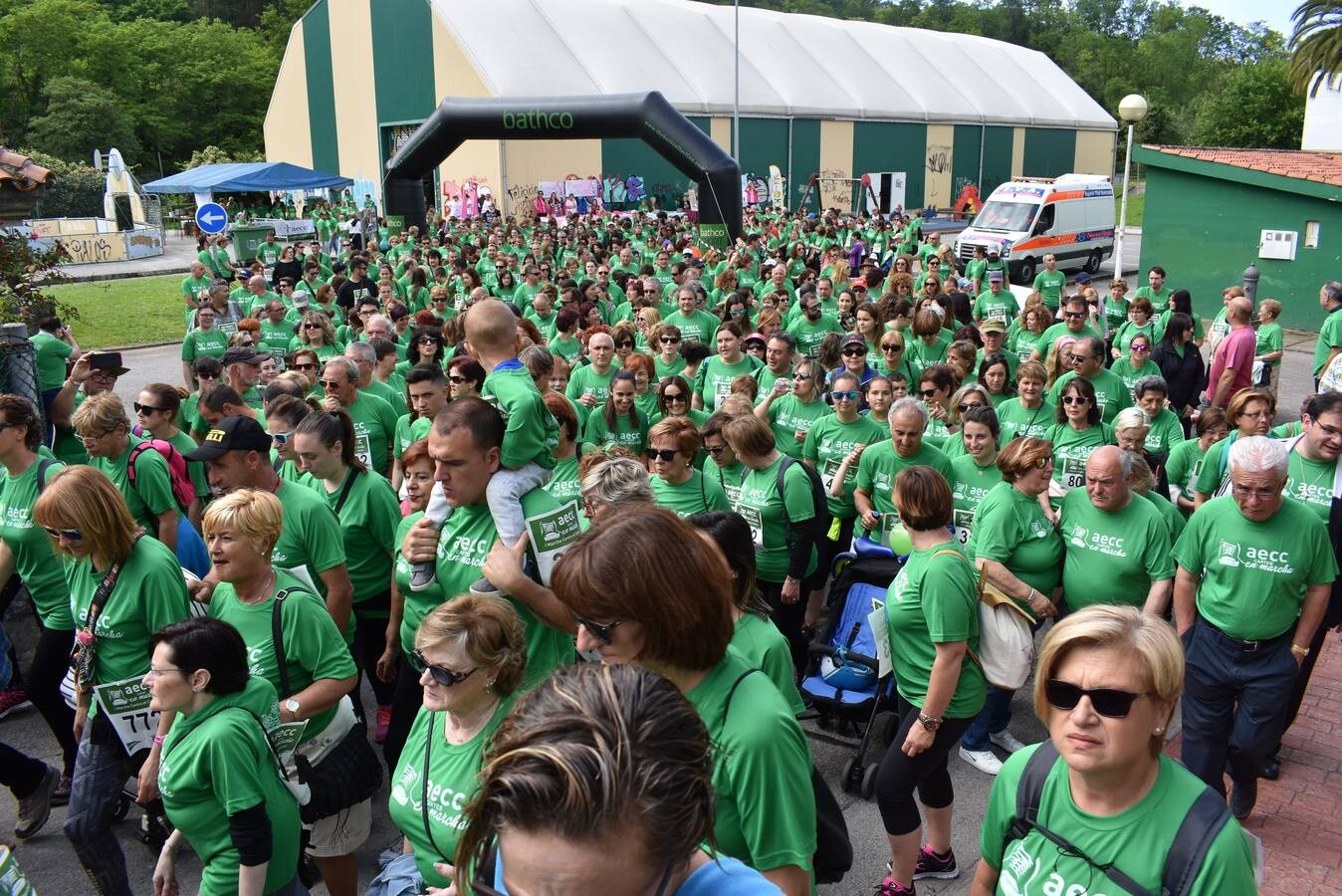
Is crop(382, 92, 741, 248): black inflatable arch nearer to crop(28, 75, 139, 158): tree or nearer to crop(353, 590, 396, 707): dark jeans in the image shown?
crop(353, 590, 396, 707): dark jeans

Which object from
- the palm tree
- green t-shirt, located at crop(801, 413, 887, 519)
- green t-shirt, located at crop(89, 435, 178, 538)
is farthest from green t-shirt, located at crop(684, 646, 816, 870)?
the palm tree

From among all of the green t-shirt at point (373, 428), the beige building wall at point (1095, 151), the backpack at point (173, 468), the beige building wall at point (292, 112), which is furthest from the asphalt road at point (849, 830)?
the beige building wall at point (1095, 151)

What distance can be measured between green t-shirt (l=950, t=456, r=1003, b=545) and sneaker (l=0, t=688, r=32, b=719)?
599 centimetres

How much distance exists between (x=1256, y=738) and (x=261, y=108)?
237 ft

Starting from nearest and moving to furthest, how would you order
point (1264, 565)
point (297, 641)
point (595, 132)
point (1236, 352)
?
1. point (297, 641)
2. point (1264, 565)
3. point (1236, 352)
4. point (595, 132)

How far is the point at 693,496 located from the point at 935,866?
2.09m

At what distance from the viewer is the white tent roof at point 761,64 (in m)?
36.3

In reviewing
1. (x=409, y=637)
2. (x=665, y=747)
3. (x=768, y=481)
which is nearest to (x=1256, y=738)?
(x=768, y=481)

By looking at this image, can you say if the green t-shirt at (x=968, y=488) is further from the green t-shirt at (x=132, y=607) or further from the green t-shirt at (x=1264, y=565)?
the green t-shirt at (x=132, y=607)

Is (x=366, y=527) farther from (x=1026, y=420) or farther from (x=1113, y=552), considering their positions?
(x=1026, y=420)

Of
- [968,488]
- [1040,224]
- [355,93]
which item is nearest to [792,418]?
[968,488]

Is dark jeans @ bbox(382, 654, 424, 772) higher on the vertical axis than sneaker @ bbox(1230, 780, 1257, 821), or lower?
higher

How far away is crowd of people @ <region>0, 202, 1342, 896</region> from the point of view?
2.21 m

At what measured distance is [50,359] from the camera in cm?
923
